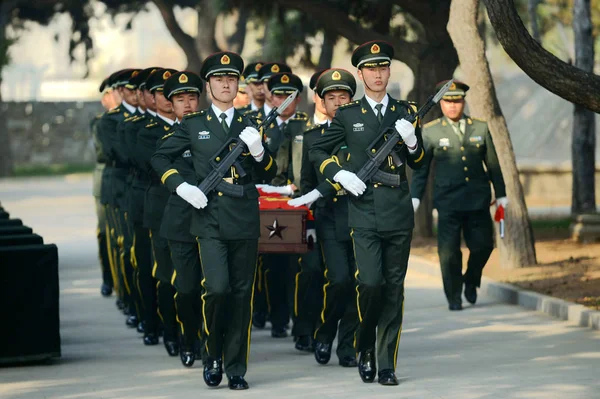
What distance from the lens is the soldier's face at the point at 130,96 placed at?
47.8 ft

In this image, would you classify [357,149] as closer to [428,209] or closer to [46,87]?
[428,209]

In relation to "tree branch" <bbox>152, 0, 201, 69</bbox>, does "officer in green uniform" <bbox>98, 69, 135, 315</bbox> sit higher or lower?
lower

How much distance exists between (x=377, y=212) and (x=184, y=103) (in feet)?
6.91

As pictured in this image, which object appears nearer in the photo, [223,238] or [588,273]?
[223,238]

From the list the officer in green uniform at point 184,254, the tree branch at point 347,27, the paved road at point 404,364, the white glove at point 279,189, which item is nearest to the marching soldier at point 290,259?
the white glove at point 279,189

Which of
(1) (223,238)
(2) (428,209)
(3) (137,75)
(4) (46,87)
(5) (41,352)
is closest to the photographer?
(1) (223,238)

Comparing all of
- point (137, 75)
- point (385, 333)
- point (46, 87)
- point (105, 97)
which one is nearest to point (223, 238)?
point (385, 333)

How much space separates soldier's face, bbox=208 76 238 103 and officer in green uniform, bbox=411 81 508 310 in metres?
4.17

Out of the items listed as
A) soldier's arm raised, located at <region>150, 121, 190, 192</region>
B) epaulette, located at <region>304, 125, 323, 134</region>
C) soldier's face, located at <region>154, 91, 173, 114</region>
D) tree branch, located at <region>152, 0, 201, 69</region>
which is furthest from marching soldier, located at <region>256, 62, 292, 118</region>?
tree branch, located at <region>152, 0, 201, 69</region>

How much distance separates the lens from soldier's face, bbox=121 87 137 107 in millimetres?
14555

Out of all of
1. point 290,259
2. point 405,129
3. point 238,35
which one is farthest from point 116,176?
point 238,35

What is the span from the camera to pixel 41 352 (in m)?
11.5

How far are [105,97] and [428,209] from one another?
240 inches

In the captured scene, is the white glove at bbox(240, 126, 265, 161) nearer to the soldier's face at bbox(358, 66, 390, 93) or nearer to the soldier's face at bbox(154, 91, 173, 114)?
the soldier's face at bbox(358, 66, 390, 93)
